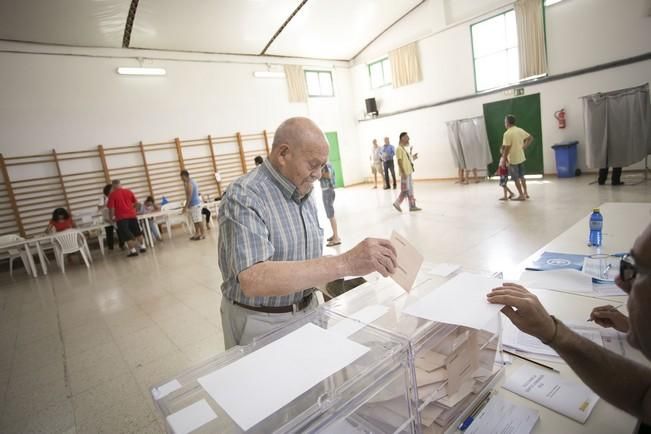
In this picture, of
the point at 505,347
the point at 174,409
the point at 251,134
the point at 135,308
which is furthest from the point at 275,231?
Result: the point at 251,134

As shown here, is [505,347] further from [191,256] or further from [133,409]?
[191,256]

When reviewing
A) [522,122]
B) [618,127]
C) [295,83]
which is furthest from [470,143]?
[295,83]

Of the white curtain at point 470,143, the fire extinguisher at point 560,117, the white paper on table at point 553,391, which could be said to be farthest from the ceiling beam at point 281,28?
the white paper on table at point 553,391

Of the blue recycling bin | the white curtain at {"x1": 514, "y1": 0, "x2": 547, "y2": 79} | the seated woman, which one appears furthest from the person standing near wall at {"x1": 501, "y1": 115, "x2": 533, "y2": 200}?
the seated woman

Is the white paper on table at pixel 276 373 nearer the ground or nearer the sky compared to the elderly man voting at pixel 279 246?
nearer the ground

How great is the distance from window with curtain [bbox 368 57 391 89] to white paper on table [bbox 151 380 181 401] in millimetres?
11837

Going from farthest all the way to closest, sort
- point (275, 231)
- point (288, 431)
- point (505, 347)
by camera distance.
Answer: point (275, 231), point (505, 347), point (288, 431)

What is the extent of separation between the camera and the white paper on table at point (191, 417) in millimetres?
583

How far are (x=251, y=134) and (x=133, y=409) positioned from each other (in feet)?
29.8

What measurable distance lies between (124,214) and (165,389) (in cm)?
683

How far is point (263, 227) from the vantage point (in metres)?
1.12

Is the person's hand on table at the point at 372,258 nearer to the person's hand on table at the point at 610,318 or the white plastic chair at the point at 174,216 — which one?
the person's hand on table at the point at 610,318

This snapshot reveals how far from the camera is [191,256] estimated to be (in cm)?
584

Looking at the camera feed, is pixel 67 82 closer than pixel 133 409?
No
